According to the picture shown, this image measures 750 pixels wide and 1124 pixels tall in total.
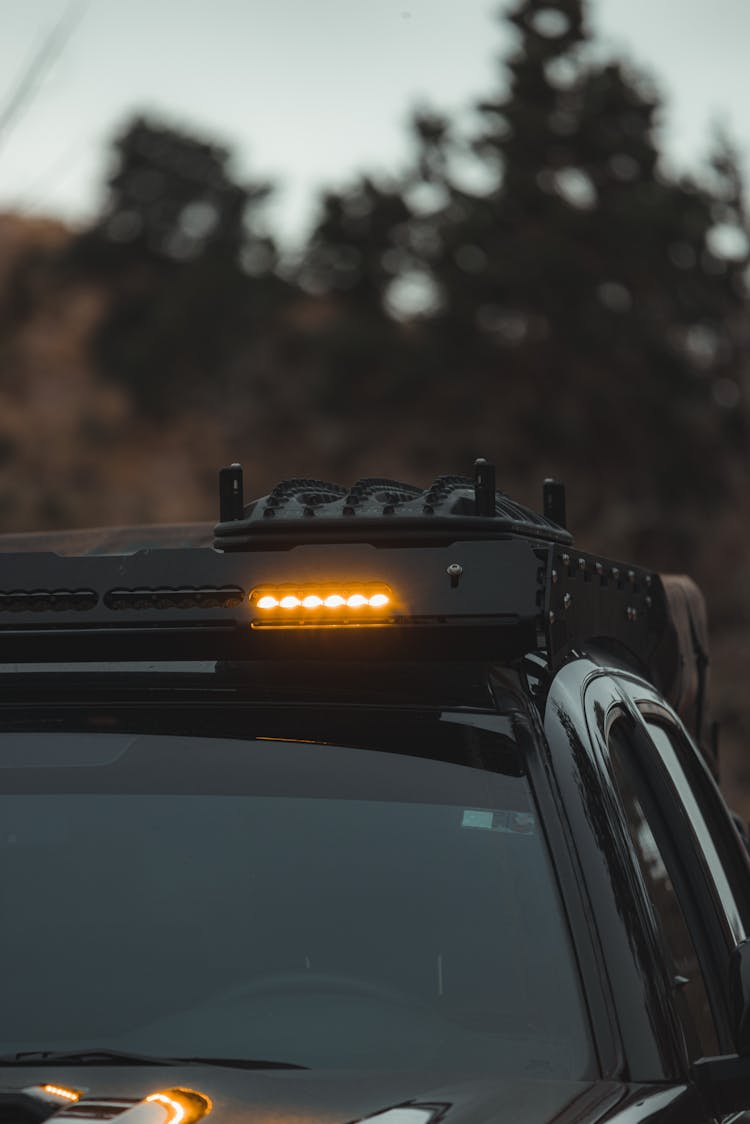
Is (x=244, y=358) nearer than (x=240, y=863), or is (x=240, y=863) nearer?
(x=240, y=863)

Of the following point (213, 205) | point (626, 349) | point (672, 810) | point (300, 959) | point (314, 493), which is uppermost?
point (213, 205)

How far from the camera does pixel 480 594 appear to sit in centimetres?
264

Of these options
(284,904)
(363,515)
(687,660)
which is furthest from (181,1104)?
(687,660)

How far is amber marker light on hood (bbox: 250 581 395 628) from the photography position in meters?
2.68

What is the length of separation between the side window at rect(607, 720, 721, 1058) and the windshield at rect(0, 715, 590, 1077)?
276mm

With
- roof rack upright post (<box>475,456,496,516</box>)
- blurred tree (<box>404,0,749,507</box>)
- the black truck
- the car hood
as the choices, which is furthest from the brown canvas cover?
blurred tree (<box>404,0,749,507</box>)

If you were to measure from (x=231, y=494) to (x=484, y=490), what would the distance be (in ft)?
1.38

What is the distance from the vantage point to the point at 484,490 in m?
2.82

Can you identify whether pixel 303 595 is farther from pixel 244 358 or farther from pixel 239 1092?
pixel 244 358

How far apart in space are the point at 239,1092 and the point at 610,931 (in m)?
0.53

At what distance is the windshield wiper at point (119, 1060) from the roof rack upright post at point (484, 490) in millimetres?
853

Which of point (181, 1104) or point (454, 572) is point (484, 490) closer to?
point (454, 572)

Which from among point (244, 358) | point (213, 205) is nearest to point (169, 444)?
point (213, 205)

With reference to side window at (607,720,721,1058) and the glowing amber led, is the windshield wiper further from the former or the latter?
side window at (607,720,721,1058)
